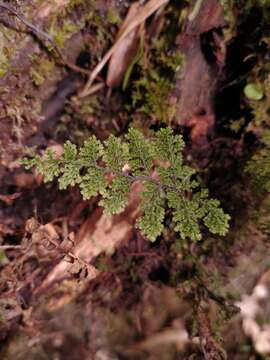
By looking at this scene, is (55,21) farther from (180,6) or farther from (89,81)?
(180,6)

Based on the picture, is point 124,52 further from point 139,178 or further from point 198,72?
point 139,178

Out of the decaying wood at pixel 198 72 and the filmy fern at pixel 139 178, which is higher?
the decaying wood at pixel 198 72

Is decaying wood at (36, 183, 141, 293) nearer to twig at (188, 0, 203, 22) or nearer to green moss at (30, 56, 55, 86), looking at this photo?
green moss at (30, 56, 55, 86)

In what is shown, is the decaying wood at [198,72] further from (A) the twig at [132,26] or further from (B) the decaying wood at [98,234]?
(B) the decaying wood at [98,234]

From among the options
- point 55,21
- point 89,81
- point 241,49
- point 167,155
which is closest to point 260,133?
point 241,49

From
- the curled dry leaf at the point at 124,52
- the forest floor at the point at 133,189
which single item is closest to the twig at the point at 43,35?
the forest floor at the point at 133,189

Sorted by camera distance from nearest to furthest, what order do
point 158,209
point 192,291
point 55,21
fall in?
point 158,209
point 55,21
point 192,291

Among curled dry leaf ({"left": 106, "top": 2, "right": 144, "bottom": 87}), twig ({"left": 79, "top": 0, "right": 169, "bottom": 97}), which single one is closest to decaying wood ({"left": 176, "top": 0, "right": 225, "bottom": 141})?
twig ({"left": 79, "top": 0, "right": 169, "bottom": 97})
